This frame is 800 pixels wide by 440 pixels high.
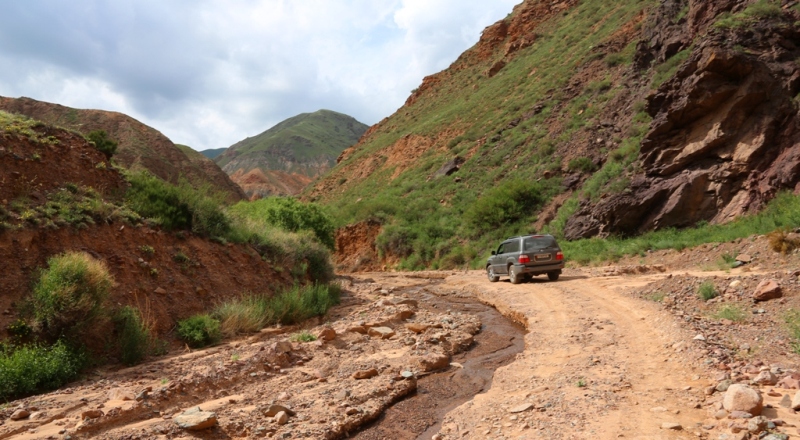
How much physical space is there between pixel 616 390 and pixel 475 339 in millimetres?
4365

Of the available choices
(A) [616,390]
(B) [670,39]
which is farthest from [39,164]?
(B) [670,39]

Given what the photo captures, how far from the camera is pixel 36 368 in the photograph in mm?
7000

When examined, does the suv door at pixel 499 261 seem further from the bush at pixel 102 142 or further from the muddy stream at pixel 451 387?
the bush at pixel 102 142

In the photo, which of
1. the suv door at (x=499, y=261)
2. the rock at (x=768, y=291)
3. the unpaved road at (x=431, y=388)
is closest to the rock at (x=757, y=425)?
the unpaved road at (x=431, y=388)

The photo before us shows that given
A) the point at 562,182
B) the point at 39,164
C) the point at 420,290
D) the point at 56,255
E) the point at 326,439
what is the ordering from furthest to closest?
the point at 562,182, the point at 420,290, the point at 39,164, the point at 56,255, the point at 326,439

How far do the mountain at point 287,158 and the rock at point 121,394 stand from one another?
3736 inches

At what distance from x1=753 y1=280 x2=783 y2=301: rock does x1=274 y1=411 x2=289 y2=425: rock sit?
27.0 feet

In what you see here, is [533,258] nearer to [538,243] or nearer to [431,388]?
[538,243]

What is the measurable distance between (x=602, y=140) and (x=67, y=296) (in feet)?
84.6

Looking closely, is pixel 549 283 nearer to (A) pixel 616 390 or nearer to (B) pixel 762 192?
(B) pixel 762 192

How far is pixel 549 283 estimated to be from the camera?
50.6 feet

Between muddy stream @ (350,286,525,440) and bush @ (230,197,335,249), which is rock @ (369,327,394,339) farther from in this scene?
bush @ (230,197,335,249)

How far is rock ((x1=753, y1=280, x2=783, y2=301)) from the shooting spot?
27.2 ft

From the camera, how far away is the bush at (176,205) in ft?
41.3
